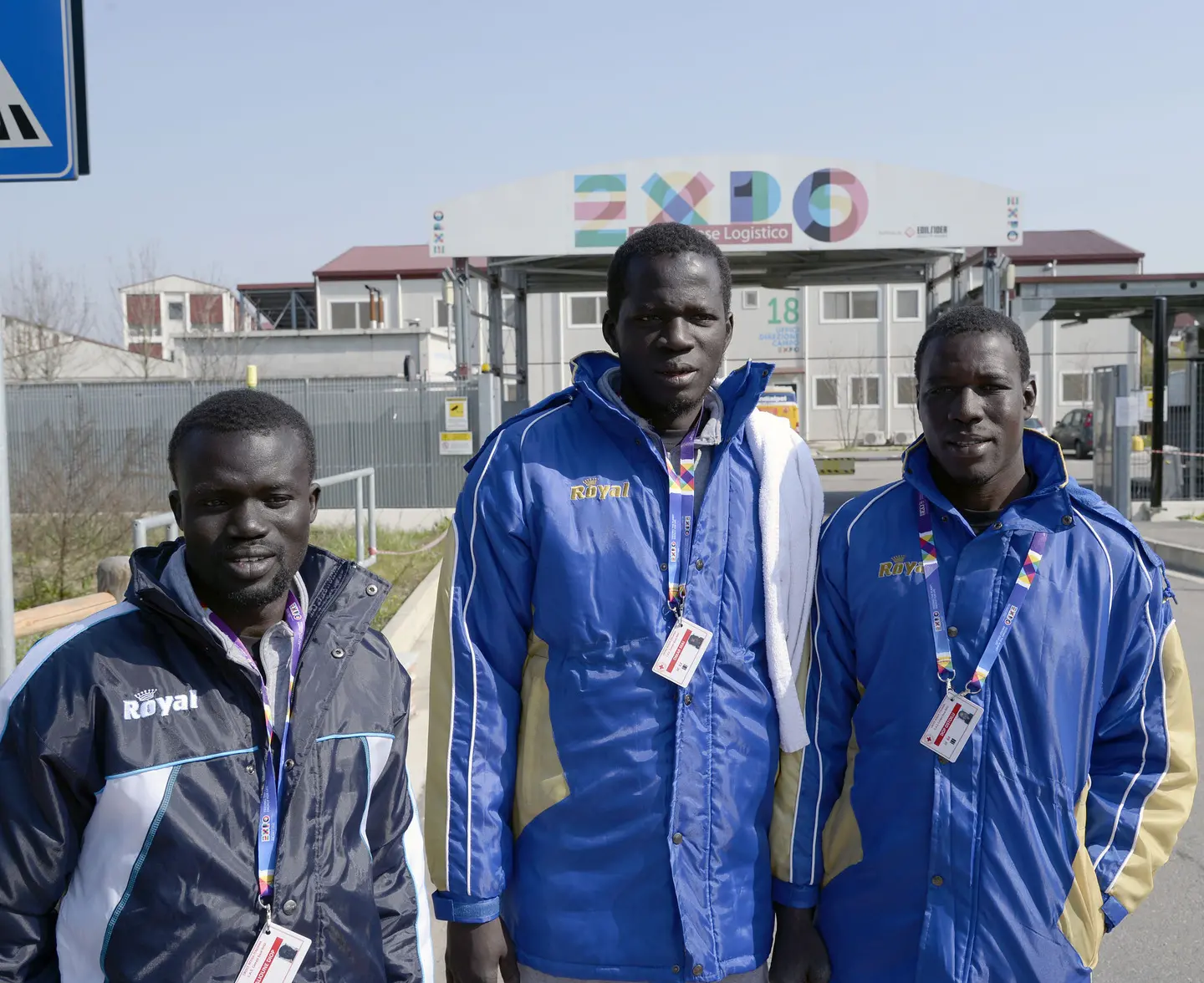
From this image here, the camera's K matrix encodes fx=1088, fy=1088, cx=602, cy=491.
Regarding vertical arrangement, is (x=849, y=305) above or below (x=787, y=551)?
above

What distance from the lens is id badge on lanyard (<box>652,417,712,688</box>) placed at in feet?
7.66

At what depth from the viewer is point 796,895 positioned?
2.43 meters

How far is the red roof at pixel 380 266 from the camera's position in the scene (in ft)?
155

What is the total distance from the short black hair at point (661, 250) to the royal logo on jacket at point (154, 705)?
4.07ft

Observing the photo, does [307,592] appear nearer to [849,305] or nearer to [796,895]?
[796,895]

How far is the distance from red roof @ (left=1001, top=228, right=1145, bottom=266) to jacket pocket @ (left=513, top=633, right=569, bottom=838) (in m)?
46.7

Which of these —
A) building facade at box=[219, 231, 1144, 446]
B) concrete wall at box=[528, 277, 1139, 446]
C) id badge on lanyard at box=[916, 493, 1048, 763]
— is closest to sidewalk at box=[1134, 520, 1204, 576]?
id badge on lanyard at box=[916, 493, 1048, 763]

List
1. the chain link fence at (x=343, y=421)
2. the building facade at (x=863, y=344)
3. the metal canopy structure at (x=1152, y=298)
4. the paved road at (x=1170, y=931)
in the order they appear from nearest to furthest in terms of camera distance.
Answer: the paved road at (x=1170, y=931) → the chain link fence at (x=343, y=421) → the metal canopy structure at (x=1152, y=298) → the building facade at (x=863, y=344)

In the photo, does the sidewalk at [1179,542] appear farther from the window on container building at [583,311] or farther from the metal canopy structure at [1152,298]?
the window on container building at [583,311]

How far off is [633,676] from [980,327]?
1164mm

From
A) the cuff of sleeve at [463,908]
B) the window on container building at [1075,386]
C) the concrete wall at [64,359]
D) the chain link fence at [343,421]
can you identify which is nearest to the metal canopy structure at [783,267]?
the chain link fence at [343,421]

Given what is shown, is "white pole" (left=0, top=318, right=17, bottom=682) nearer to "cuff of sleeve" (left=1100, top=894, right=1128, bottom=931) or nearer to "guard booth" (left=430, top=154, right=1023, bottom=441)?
"cuff of sleeve" (left=1100, top=894, right=1128, bottom=931)

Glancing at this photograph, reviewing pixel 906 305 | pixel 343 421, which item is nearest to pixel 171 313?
pixel 906 305

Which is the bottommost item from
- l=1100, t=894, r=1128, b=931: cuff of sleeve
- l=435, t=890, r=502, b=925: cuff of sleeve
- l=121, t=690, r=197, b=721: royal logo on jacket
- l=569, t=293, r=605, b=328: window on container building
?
l=1100, t=894, r=1128, b=931: cuff of sleeve
